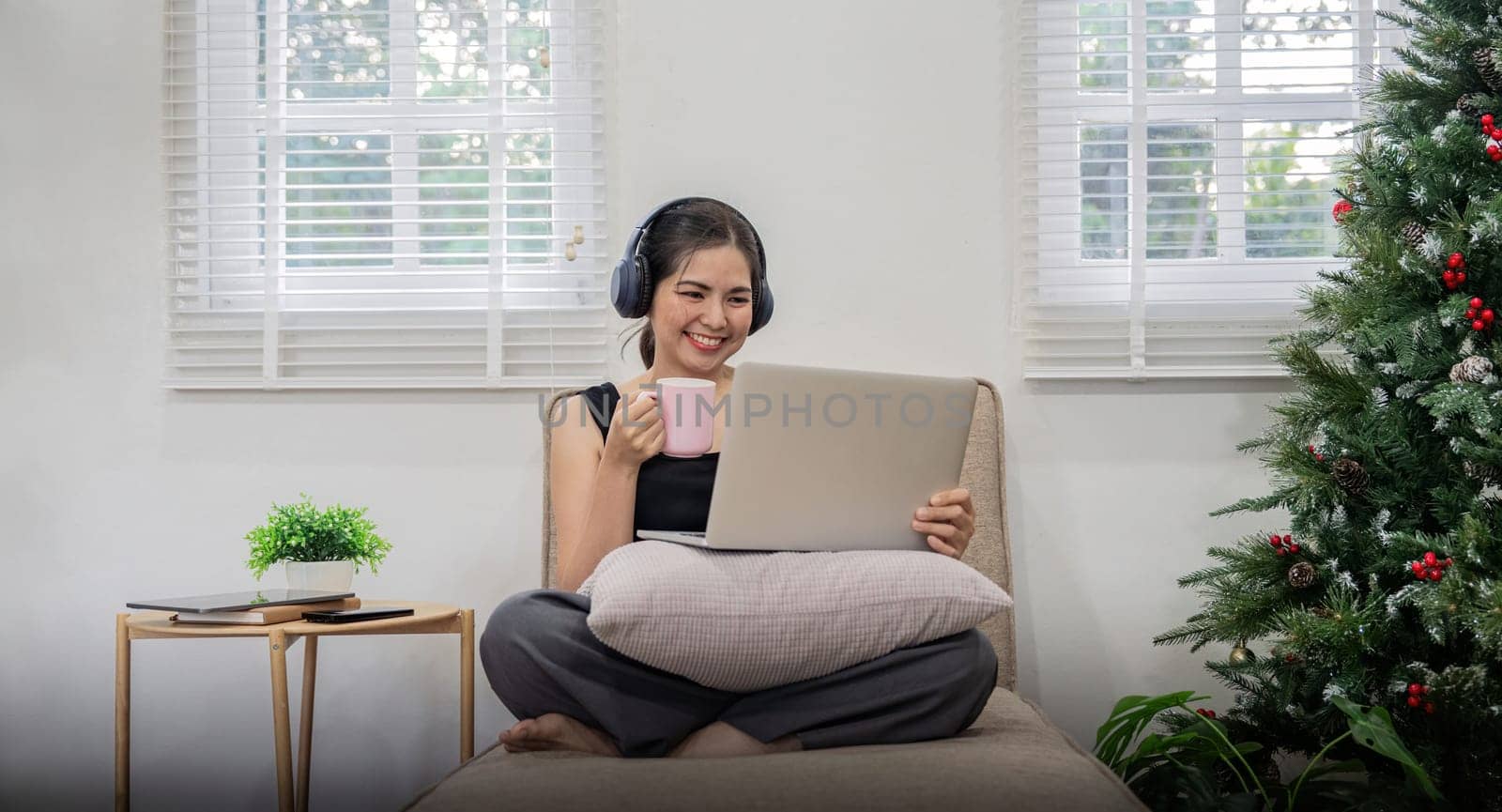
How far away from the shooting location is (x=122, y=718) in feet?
5.67

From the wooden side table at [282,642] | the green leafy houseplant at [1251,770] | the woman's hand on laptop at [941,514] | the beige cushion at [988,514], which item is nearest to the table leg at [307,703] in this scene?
the wooden side table at [282,642]

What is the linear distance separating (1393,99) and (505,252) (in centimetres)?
156

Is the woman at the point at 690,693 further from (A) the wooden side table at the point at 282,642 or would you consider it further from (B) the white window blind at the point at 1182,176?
(B) the white window blind at the point at 1182,176

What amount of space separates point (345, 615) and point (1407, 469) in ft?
5.22

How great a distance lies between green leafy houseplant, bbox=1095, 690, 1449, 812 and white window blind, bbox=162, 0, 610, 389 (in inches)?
46.7

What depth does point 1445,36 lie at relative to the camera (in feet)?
5.52

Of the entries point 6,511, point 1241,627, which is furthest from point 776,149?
point 6,511

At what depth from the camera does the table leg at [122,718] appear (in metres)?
1.71

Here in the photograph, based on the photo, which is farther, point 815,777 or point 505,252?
point 505,252

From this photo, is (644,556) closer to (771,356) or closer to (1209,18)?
(771,356)

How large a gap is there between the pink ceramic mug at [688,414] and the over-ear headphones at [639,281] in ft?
0.91

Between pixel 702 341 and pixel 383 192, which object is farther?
pixel 383 192

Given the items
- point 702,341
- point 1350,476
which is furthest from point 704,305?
point 1350,476

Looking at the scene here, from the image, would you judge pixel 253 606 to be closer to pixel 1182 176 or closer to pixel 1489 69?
pixel 1182 176
